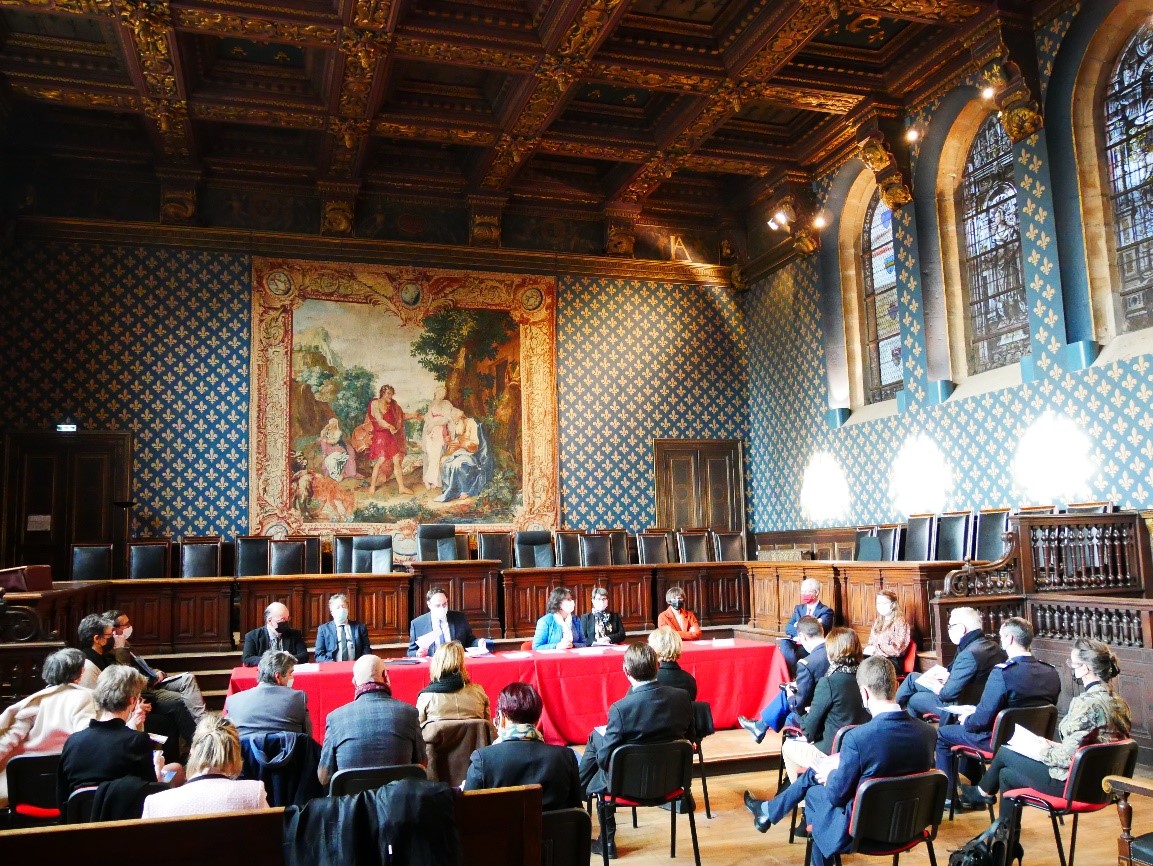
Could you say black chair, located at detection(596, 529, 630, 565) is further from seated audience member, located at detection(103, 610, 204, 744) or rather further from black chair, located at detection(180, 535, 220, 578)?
seated audience member, located at detection(103, 610, 204, 744)

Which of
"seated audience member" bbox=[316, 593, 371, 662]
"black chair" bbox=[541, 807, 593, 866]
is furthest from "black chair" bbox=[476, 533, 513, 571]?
"black chair" bbox=[541, 807, 593, 866]

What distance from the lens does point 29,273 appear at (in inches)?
504

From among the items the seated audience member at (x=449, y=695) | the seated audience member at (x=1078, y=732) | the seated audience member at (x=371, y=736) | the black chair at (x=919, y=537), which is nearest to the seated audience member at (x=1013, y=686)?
the seated audience member at (x=1078, y=732)

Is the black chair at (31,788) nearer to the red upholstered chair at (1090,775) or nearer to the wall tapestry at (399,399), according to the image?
the red upholstered chair at (1090,775)

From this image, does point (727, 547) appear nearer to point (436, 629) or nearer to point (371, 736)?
point (436, 629)

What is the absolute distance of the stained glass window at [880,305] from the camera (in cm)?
1271

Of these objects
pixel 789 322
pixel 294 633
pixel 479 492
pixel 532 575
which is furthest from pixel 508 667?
pixel 789 322

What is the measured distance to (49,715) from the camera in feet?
16.5

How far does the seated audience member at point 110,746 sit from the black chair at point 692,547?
970 centimetres

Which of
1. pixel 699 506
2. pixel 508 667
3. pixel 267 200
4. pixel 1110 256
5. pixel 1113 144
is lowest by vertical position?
pixel 508 667

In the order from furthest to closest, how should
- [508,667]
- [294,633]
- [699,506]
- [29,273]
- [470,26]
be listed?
[699,506]
[29,273]
[470,26]
[294,633]
[508,667]

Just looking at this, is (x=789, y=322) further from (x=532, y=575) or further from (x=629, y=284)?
(x=532, y=575)

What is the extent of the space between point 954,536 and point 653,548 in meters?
4.35

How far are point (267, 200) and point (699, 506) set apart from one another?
8.17 metres
